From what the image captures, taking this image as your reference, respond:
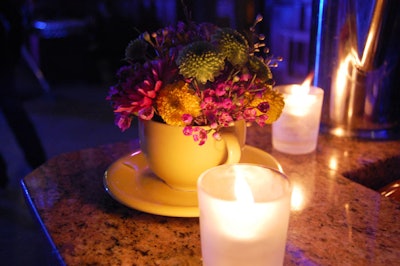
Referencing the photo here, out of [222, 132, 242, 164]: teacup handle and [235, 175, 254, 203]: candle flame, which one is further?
[222, 132, 242, 164]: teacup handle

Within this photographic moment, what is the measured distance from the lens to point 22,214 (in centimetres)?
178

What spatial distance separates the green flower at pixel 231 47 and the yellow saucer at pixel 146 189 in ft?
0.61

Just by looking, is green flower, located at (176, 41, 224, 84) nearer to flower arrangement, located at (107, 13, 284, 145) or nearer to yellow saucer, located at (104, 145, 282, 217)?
flower arrangement, located at (107, 13, 284, 145)

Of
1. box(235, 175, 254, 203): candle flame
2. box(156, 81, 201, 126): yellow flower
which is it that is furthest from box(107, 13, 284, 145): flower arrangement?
box(235, 175, 254, 203): candle flame

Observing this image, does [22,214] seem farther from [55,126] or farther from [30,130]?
[55,126]

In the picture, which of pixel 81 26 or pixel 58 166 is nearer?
pixel 58 166

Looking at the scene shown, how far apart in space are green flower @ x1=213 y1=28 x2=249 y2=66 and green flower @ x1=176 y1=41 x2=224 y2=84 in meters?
0.03

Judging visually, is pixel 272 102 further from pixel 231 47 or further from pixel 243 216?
pixel 243 216

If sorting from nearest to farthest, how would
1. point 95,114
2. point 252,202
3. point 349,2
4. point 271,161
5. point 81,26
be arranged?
1. point 252,202
2. point 271,161
3. point 349,2
4. point 95,114
5. point 81,26

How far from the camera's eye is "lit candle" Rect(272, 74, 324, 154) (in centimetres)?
72

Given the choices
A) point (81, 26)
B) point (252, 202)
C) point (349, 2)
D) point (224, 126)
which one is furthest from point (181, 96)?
point (81, 26)

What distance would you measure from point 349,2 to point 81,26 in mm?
4032

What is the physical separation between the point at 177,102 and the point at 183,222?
16 cm

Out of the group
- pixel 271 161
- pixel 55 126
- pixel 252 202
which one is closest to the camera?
pixel 252 202
